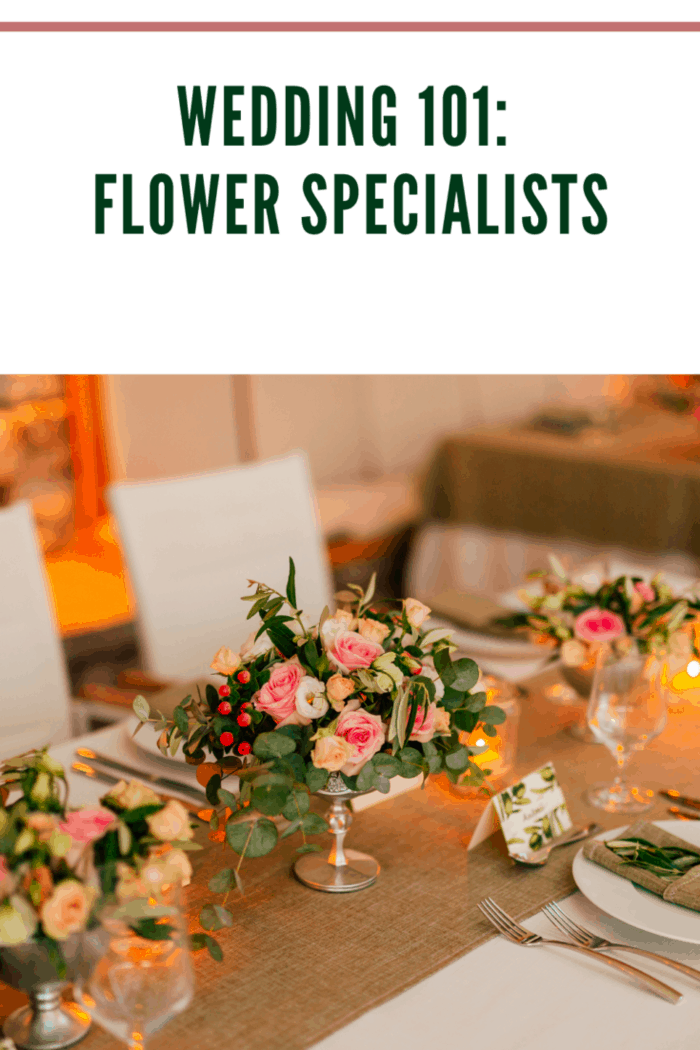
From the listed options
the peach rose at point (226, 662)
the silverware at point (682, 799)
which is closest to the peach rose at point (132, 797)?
the peach rose at point (226, 662)

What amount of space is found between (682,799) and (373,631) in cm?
47

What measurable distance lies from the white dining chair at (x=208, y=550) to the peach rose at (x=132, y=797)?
1.14 m

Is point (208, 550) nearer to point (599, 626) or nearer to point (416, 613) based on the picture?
point (599, 626)

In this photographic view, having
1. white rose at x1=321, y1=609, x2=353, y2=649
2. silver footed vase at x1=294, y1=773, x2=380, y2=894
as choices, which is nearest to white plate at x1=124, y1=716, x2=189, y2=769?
silver footed vase at x1=294, y1=773, x2=380, y2=894

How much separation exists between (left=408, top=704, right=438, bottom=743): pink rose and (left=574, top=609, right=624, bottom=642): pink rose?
18.8 inches

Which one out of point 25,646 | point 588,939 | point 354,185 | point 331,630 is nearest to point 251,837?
point 331,630

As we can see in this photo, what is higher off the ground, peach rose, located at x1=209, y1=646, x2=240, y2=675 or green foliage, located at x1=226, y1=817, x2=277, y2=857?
peach rose, located at x1=209, y1=646, x2=240, y2=675

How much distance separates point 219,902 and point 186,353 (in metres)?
1.21

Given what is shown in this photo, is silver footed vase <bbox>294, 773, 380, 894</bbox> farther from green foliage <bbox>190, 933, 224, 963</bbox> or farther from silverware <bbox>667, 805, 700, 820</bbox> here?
silverware <bbox>667, 805, 700, 820</bbox>

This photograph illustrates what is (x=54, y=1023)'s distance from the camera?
0.82 metres

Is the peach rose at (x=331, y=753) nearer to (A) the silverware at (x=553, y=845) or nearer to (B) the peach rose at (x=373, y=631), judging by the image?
(B) the peach rose at (x=373, y=631)

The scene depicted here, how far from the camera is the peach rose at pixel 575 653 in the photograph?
1413 millimetres

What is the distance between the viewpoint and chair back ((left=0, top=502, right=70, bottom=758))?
174 centimetres

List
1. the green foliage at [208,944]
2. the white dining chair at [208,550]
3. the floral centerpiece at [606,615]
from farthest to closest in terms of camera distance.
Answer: the white dining chair at [208,550] → the floral centerpiece at [606,615] → the green foliage at [208,944]
